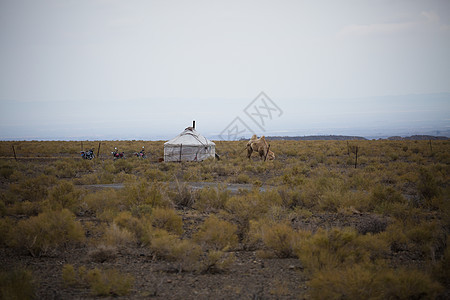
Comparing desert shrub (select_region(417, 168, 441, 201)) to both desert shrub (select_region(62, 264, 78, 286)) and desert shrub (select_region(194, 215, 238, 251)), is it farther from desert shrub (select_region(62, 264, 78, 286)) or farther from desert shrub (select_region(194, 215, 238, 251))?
desert shrub (select_region(62, 264, 78, 286))

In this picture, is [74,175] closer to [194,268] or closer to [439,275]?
[194,268]

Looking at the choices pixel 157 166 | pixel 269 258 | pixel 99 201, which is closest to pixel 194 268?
pixel 269 258

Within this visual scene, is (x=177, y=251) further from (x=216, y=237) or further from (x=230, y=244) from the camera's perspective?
(x=230, y=244)

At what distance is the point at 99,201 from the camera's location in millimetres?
11000

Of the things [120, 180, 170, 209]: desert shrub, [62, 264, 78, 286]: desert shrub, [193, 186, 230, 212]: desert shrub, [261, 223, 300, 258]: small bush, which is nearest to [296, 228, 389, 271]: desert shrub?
[261, 223, 300, 258]: small bush

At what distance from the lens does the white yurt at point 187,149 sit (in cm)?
2934

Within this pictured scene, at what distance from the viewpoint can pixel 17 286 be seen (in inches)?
203

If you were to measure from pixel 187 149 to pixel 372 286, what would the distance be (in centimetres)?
2528

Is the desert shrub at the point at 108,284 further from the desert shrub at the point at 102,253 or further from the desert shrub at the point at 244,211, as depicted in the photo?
the desert shrub at the point at 244,211

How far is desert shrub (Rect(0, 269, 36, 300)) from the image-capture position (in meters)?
4.96

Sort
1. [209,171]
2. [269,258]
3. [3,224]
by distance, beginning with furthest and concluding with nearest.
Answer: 1. [209,171]
2. [3,224]
3. [269,258]

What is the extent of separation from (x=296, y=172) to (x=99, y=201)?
1214 cm

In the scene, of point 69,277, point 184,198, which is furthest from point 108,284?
point 184,198

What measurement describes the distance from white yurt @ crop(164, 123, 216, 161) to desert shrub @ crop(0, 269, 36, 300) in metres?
23.9
